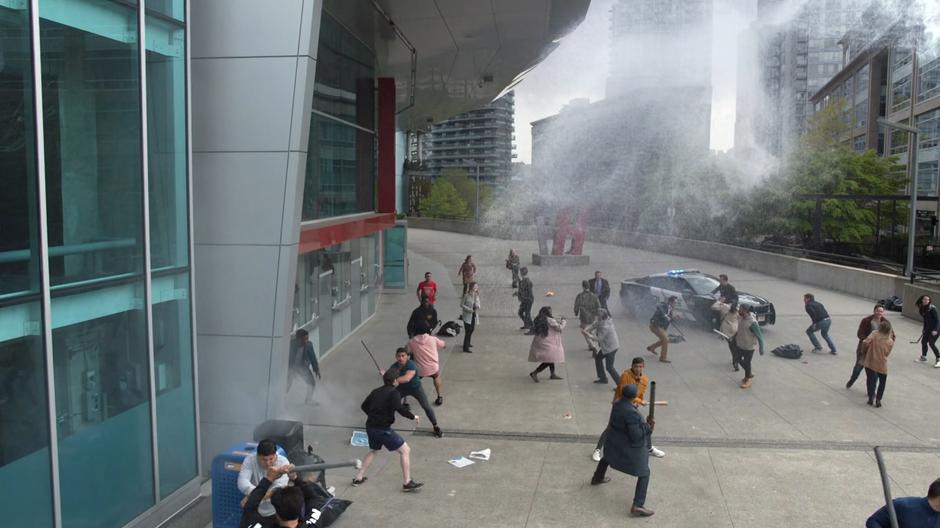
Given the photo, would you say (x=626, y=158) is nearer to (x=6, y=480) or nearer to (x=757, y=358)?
(x=757, y=358)

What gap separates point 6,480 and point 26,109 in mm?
2582

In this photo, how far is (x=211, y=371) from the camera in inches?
327

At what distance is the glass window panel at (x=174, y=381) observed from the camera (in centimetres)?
707

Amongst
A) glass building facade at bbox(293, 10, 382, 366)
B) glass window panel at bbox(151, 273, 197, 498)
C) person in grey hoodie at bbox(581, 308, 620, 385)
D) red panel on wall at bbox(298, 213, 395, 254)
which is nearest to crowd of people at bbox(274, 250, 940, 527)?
person in grey hoodie at bbox(581, 308, 620, 385)

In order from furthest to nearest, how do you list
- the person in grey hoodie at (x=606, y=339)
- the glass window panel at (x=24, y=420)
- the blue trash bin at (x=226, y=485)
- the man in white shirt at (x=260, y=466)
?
1. the person in grey hoodie at (x=606, y=339)
2. the blue trash bin at (x=226, y=485)
3. the man in white shirt at (x=260, y=466)
4. the glass window panel at (x=24, y=420)

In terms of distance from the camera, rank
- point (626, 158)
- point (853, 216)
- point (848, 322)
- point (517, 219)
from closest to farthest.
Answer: point (848, 322) < point (853, 216) < point (626, 158) < point (517, 219)

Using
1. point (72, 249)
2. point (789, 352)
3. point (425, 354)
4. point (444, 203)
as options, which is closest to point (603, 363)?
point (425, 354)

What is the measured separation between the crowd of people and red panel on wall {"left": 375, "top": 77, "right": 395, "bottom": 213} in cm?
521

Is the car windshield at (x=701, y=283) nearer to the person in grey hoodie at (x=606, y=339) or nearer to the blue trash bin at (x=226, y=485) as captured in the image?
the person in grey hoodie at (x=606, y=339)

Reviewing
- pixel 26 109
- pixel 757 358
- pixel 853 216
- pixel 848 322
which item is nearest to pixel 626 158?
pixel 853 216

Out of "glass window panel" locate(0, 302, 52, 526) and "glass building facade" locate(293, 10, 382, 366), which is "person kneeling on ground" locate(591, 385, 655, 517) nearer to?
"glass window panel" locate(0, 302, 52, 526)

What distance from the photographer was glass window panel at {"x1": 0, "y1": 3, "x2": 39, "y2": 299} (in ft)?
16.6

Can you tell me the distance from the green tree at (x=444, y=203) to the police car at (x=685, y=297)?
51472 mm

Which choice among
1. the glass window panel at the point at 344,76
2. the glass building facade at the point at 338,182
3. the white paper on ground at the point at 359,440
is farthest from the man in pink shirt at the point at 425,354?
the glass window panel at the point at 344,76
